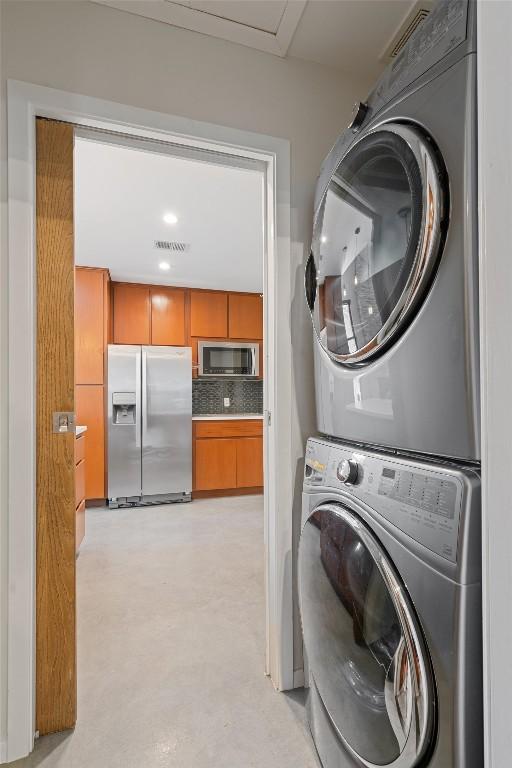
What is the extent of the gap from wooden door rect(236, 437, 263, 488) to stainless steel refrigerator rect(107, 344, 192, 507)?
23.7 inches

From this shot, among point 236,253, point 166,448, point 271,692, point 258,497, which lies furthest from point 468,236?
point 258,497

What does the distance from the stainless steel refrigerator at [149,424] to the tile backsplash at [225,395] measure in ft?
2.31

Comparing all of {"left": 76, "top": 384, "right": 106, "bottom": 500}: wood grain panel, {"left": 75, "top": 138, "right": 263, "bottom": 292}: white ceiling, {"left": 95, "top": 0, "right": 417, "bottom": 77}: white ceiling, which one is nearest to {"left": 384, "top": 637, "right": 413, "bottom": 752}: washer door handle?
{"left": 75, "top": 138, "right": 263, "bottom": 292}: white ceiling

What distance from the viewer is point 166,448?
14.4 feet

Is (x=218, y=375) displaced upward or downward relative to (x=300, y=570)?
upward

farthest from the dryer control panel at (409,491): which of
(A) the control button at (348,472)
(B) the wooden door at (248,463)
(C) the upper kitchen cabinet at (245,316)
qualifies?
(C) the upper kitchen cabinet at (245,316)

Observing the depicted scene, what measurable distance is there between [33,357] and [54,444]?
0.30 metres

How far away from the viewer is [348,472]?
1.00 m

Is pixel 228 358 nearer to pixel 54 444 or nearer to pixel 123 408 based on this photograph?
pixel 123 408

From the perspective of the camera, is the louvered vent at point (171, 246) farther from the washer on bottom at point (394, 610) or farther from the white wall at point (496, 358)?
the white wall at point (496, 358)

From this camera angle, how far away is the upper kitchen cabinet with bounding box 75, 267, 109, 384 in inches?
164

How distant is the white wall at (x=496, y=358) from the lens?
0.47 meters

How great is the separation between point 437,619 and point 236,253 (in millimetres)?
3472

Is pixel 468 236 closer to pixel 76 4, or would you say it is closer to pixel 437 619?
pixel 437 619
